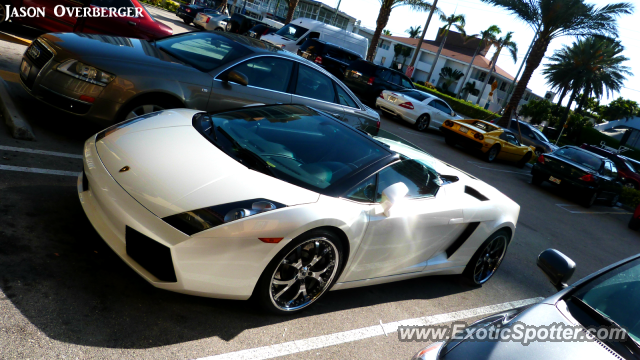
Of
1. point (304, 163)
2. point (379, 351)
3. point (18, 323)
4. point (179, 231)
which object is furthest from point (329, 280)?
point (18, 323)

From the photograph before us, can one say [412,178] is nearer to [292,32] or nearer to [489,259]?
[489,259]

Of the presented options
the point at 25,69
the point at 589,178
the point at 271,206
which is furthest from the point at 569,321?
the point at 589,178

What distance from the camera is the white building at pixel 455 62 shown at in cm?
6775

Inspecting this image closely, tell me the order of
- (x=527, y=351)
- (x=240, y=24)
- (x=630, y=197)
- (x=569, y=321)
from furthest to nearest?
1. (x=240, y=24)
2. (x=630, y=197)
3. (x=569, y=321)
4. (x=527, y=351)

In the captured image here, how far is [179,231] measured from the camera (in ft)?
9.57

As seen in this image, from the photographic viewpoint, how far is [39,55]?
5.59m

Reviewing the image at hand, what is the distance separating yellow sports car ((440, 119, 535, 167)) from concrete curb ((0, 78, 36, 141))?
12825mm

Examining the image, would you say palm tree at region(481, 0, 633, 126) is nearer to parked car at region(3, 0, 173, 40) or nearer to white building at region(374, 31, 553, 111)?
parked car at region(3, 0, 173, 40)

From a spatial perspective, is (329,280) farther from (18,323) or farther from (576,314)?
(18,323)

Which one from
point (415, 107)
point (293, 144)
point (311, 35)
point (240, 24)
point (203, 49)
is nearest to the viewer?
point (293, 144)

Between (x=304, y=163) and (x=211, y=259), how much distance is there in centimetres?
112

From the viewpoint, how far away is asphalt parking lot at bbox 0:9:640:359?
2779mm

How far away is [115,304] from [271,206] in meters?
1.13

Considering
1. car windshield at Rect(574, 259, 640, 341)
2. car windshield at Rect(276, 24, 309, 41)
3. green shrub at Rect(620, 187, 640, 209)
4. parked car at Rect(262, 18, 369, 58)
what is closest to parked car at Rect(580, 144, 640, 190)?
green shrub at Rect(620, 187, 640, 209)
